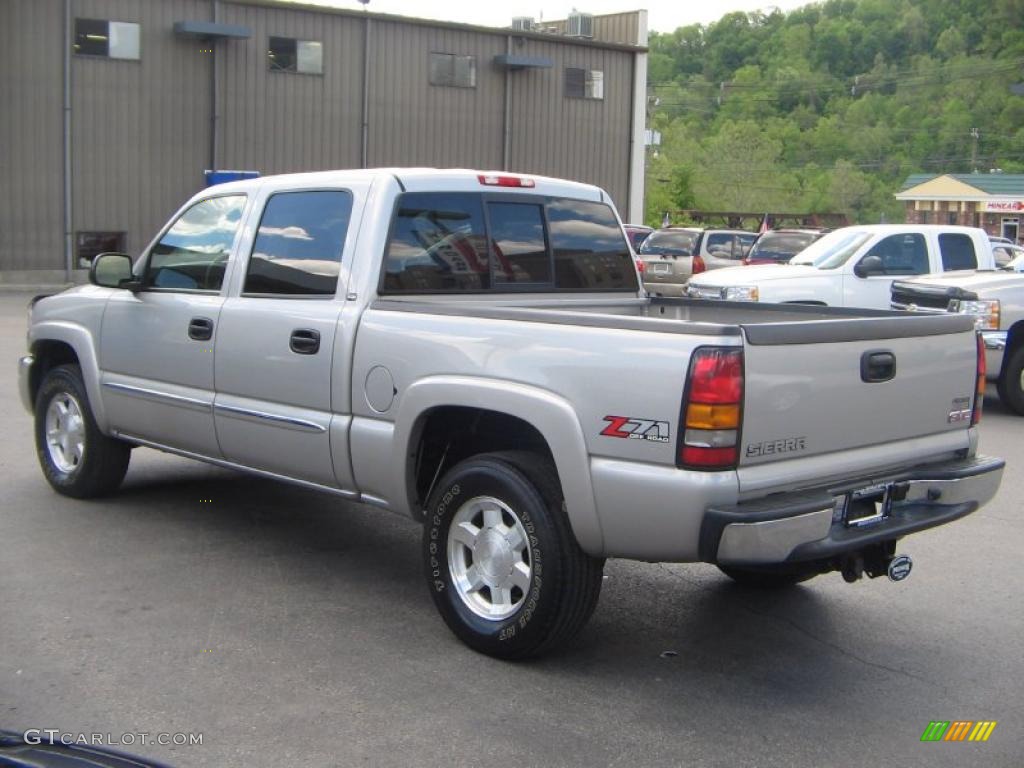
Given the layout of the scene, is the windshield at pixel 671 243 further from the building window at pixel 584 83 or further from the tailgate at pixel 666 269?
the building window at pixel 584 83

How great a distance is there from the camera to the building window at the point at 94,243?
1190 inches

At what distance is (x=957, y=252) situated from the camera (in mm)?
15305

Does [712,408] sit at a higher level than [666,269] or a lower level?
higher

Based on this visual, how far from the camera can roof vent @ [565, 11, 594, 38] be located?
39812mm

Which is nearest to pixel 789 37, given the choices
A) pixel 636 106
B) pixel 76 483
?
pixel 636 106

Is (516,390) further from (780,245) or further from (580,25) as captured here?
(580,25)

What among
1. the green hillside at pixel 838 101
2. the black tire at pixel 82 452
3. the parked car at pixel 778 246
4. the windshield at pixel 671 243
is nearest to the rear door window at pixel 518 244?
the black tire at pixel 82 452

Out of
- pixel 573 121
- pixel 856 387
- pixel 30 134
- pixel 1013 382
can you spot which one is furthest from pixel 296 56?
pixel 856 387

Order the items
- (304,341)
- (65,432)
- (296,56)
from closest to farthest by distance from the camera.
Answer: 1. (304,341)
2. (65,432)
3. (296,56)

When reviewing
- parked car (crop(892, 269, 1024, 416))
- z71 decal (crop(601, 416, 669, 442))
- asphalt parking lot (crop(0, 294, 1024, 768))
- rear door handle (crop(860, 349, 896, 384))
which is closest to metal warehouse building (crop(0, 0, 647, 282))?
parked car (crop(892, 269, 1024, 416))

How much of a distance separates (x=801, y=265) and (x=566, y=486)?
38.0 ft

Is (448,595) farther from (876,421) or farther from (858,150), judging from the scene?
(858,150)

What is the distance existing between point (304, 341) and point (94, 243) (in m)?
26.5

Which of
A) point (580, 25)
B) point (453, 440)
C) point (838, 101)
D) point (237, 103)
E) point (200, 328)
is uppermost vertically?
point (838, 101)
